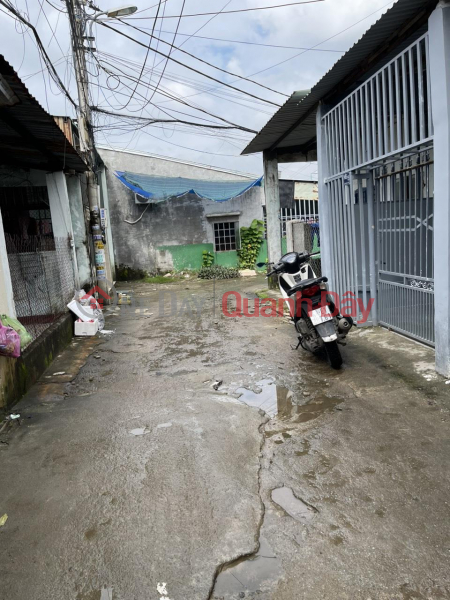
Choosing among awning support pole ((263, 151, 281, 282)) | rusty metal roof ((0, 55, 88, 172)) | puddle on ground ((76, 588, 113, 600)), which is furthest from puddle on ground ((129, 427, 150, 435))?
awning support pole ((263, 151, 281, 282))

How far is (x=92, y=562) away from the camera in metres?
2.22

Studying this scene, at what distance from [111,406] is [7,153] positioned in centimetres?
527

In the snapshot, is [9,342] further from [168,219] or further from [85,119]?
[168,219]

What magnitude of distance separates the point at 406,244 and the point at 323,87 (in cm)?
249

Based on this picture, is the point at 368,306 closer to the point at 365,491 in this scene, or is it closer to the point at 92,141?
the point at 365,491

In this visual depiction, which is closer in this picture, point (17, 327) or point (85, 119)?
point (17, 327)

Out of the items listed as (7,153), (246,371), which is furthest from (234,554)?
(7,153)

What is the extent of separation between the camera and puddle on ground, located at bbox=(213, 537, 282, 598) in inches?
79.5

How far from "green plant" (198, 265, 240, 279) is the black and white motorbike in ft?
33.7

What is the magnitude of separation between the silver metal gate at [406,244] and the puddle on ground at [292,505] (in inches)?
127

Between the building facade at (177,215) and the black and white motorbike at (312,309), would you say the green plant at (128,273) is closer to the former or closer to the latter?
the building facade at (177,215)

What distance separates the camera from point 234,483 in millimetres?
2881

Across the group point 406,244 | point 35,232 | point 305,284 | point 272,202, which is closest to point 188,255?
point 272,202

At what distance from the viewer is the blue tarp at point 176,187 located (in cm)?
1520
